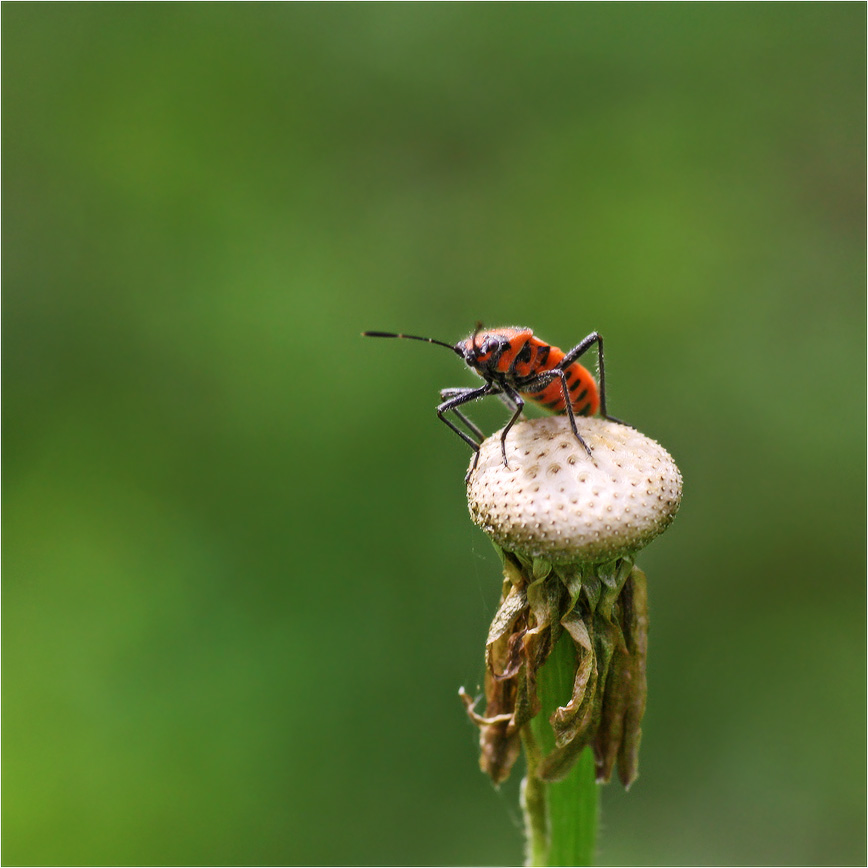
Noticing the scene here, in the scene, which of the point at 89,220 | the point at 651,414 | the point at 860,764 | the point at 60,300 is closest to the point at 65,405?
the point at 60,300

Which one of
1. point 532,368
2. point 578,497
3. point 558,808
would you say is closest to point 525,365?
point 532,368

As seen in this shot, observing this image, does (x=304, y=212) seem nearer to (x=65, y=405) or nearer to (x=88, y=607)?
(x=65, y=405)

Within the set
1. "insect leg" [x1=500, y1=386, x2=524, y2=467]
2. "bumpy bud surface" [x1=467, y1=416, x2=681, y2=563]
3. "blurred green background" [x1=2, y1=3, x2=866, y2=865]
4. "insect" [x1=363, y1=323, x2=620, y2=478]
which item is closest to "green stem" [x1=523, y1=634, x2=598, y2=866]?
"bumpy bud surface" [x1=467, y1=416, x2=681, y2=563]

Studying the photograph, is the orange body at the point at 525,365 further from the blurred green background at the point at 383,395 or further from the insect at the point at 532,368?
the blurred green background at the point at 383,395

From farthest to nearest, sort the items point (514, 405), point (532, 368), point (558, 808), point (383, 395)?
point (383, 395) < point (514, 405) < point (532, 368) < point (558, 808)

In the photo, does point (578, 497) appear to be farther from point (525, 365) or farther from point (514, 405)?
point (514, 405)
